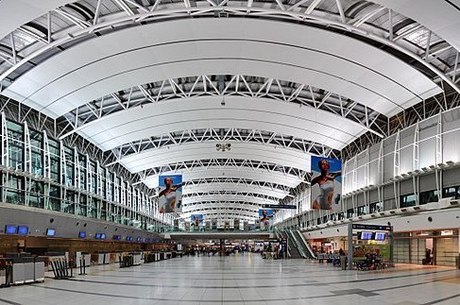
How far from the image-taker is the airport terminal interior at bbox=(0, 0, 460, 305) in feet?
63.4

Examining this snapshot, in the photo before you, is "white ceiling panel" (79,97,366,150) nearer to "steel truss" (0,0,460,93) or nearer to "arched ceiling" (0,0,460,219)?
"arched ceiling" (0,0,460,219)

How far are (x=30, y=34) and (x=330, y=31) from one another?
17073mm

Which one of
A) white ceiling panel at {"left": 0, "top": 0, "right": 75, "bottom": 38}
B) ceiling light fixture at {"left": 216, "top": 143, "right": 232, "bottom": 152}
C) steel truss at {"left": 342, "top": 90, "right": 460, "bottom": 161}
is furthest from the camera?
ceiling light fixture at {"left": 216, "top": 143, "right": 232, "bottom": 152}

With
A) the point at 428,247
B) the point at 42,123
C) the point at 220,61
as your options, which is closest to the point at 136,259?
the point at 42,123

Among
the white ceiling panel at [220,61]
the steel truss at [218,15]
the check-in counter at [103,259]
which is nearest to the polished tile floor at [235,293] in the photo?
the steel truss at [218,15]

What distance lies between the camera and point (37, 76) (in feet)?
89.5

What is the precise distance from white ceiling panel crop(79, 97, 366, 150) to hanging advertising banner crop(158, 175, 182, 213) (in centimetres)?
613

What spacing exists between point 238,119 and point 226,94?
5856 millimetres

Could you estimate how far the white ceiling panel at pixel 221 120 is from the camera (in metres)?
37.1

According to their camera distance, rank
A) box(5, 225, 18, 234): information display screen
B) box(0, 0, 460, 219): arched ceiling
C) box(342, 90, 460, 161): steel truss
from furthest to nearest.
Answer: box(342, 90, 460, 161): steel truss, box(5, 225, 18, 234): information display screen, box(0, 0, 460, 219): arched ceiling

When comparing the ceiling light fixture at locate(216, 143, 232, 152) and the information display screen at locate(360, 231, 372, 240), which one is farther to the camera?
the ceiling light fixture at locate(216, 143, 232, 152)

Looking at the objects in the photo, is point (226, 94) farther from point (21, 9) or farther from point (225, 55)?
point (21, 9)

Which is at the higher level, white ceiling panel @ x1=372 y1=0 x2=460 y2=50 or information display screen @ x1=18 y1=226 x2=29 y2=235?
white ceiling panel @ x1=372 y1=0 x2=460 y2=50

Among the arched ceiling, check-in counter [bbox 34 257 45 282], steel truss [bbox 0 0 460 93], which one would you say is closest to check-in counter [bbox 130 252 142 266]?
the arched ceiling
